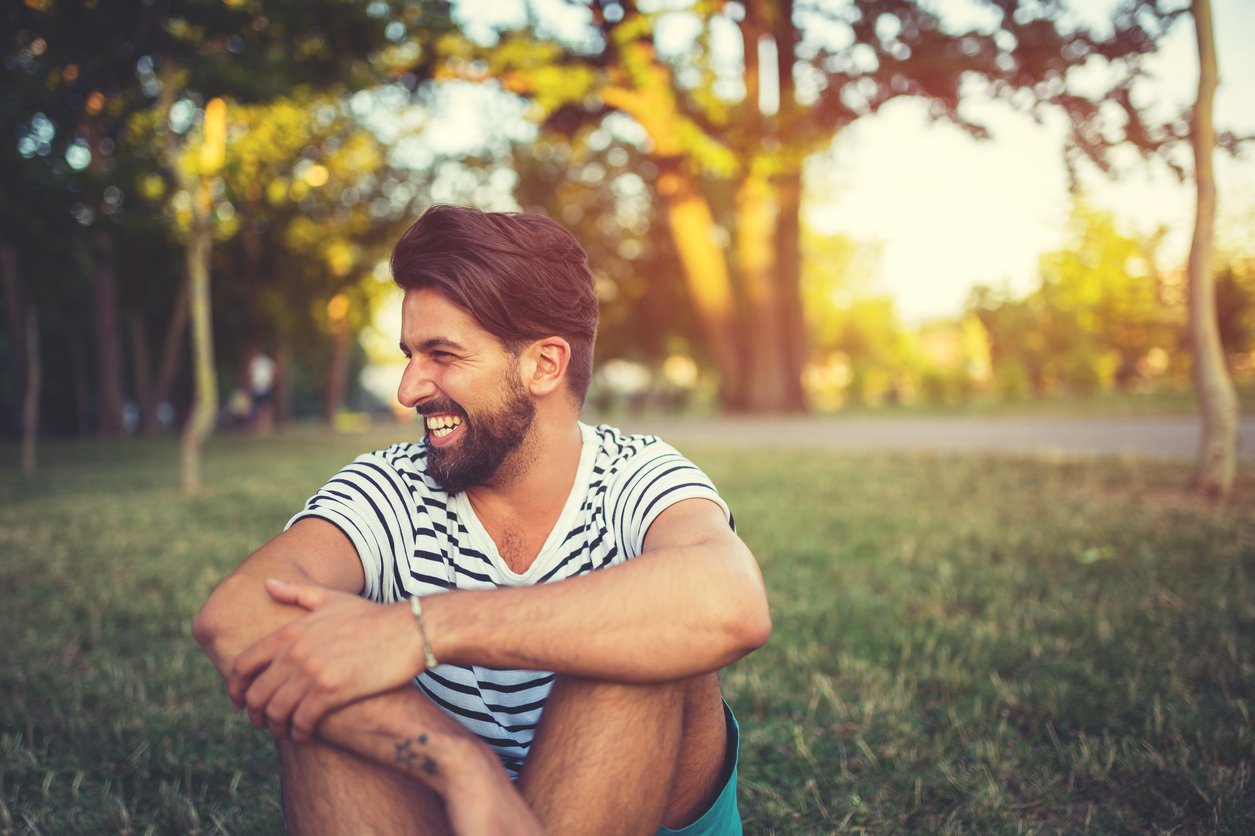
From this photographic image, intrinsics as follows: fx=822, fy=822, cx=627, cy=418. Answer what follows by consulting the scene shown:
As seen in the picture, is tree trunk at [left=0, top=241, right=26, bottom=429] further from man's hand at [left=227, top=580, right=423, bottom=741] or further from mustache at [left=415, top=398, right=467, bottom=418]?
man's hand at [left=227, top=580, right=423, bottom=741]

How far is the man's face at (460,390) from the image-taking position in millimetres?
2316

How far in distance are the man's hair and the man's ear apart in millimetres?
28

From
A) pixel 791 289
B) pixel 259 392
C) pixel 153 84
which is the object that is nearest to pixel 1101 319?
pixel 791 289

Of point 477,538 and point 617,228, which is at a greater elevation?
point 617,228

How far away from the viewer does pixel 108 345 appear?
22531 mm

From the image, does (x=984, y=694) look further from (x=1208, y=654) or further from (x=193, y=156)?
(x=193, y=156)

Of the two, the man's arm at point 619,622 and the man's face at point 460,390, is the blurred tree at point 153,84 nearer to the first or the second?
the man's face at point 460,390

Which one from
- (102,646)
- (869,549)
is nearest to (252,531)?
(102,646)

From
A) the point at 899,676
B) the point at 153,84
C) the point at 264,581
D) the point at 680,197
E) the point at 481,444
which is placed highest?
the point at 680,197

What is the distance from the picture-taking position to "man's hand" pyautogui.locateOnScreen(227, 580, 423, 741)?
1695mm

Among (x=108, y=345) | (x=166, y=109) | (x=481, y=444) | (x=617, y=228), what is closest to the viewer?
(x=481, y=444)

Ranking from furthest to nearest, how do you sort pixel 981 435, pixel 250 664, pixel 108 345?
pixel 108 345 < pixel 981 435 < pixel 250 664

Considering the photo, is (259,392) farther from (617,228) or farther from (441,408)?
(441,408)

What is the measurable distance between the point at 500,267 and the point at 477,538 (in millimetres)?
751
